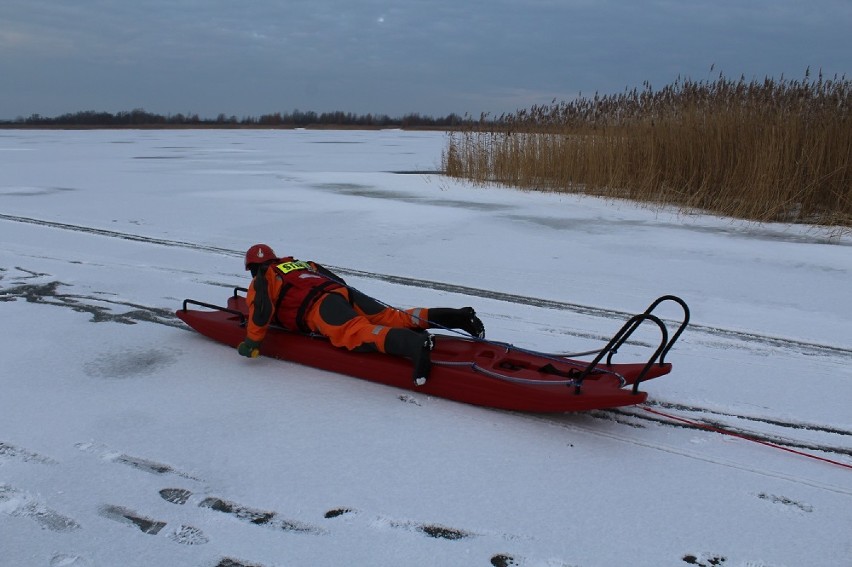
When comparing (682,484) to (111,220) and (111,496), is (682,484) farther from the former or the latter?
(111,220)

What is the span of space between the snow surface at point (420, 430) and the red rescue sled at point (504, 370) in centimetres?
9

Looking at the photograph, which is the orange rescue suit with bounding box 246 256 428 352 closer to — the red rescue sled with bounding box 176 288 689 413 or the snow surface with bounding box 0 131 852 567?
the red rescue sled with bounding box 176 288 689 413

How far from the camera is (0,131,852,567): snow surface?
2.22 meters

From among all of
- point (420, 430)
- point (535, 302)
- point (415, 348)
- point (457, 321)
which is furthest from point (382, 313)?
point (535, 302)

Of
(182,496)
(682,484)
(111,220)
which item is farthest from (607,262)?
(111,220)

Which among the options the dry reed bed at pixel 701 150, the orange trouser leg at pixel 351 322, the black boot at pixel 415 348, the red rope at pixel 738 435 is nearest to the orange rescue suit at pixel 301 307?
the orange trouser leg at pixel 351 322

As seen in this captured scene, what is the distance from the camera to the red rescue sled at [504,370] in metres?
2.96

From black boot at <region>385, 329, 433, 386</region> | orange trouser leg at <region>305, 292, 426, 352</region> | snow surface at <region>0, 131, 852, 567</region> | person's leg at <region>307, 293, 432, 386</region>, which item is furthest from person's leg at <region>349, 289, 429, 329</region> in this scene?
snow surface at <region>0, 131, 852, 567</region>

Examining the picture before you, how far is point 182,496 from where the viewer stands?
95.4 inches

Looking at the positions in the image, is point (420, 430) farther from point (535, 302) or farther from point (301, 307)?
point (535, 302)

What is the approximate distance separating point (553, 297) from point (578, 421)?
2005 millimetres

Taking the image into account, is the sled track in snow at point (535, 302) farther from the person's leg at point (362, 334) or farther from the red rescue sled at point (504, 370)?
the person's leg at point (362, 334)

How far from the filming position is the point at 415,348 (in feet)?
11.0

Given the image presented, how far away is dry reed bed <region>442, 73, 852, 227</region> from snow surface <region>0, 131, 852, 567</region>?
1.81 m
